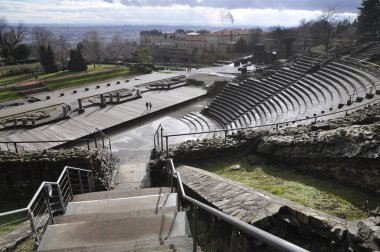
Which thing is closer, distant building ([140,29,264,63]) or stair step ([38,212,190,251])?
stair step ([38,212,190,251])

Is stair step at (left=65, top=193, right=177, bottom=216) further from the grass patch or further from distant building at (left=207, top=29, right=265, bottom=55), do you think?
distant building at (left=207, top=29, right=265, bottom=55)

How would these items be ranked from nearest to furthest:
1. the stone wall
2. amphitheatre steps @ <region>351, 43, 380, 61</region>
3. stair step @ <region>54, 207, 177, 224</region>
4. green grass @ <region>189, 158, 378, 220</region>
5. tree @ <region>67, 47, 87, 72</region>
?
1. stair step @ <region>54, 207, 177, 224</region>
2. green grass @ <region>189, 158, 378, 220</region>
3. the stone wall
4. amphitheatre steps @ <region>351, 43, 380, 61</region>
5. tree @ <region>67, 47, 87, 72</region>

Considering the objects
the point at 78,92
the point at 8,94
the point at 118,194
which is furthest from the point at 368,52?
the point at 8,94

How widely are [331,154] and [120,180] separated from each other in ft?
26.1

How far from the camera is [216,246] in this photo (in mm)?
4926

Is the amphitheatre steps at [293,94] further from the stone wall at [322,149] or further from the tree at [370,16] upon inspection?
the tree at [370,16]

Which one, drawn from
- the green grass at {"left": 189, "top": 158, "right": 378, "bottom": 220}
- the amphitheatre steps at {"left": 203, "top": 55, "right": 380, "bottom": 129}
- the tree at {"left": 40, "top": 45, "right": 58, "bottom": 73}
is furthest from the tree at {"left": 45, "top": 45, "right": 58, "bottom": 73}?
the green grass at {"left": 189, "top": 158, "right": 378, "bottom": 220}

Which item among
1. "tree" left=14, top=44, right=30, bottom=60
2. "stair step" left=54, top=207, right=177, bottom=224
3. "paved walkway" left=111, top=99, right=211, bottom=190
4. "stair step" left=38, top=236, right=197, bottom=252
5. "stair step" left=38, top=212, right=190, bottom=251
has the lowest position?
"paved walkway" left=111, top=99, right=211, bottom=190

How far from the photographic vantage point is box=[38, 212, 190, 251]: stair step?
4.57 meters

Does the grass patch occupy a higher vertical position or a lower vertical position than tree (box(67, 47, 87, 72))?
lower

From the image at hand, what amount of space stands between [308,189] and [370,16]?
45249 millimetres

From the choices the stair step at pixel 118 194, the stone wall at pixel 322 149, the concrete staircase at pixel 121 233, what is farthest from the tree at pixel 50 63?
the concrete staircase at pixel 121 233

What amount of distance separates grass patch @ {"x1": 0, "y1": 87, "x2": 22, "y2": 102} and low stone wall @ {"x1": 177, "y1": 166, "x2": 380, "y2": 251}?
101 ft

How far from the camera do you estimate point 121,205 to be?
6.61m
